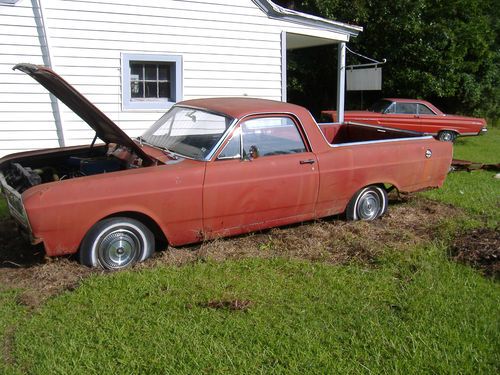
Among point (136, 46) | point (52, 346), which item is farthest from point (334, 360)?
point (136, 46)

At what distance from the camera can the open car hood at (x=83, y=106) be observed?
448 centimetres

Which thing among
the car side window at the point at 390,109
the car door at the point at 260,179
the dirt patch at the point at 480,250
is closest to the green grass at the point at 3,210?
the car door at the point at 260,179

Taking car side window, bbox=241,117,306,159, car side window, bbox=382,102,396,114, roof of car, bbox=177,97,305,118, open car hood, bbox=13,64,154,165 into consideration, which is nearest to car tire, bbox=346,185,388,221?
car side window, bbox=241,117,306,159

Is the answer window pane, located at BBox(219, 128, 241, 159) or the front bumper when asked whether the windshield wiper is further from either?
the front bumper

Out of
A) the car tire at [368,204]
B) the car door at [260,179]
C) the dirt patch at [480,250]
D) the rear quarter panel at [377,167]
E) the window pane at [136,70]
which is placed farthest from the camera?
the window pane at [136,70]

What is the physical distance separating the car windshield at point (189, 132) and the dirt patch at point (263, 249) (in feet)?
3.02

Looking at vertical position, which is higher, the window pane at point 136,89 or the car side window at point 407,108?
the window pane at point 136,89

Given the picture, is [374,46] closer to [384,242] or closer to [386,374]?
[384,242]

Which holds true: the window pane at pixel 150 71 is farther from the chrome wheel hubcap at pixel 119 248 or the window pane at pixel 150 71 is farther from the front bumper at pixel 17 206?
the chrome wheel hubcap at pixel 119 248

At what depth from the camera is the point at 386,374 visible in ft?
10.2

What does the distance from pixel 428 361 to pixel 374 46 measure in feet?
52.8

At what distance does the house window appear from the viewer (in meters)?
8.70

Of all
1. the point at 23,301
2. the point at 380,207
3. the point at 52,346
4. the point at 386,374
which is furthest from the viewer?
the point at 380,207

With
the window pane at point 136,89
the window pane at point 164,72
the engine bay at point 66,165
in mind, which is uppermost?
the window pane at point 164,72
